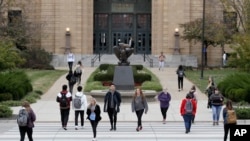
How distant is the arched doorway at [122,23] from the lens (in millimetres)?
72812

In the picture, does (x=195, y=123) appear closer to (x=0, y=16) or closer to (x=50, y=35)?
(x=0, y=16)

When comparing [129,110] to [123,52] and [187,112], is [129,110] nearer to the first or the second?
[123,52]

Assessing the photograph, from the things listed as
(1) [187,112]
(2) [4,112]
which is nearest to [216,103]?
(1) [187,112]

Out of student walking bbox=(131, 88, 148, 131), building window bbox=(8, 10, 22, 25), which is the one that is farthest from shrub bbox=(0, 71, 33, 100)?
building window bbox=(8, 10, 22, 25)

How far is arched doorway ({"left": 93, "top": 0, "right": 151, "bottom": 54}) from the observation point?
72.8 meters

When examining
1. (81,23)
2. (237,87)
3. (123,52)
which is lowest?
(237,87)

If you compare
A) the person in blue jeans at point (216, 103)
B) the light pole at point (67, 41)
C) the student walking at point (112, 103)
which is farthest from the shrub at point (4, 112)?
the light pole at point (67, 41)

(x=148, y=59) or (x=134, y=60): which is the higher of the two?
(x=148, y=59)

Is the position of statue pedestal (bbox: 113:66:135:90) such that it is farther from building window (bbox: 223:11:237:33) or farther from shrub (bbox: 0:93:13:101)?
building window (bbox: 223:11:237:33)

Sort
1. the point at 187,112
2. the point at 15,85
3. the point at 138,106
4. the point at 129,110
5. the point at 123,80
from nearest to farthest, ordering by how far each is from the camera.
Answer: the point at 187,112 → the point at 138,106 → the point at 129,110 → the point at 15,85 → the point at 123,80

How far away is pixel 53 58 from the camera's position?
66.5m

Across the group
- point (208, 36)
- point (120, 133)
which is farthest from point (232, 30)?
point (120, 133)

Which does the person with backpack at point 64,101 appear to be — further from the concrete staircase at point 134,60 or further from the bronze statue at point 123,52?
the concrete staircase at point 134,60

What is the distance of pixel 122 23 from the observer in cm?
7338
